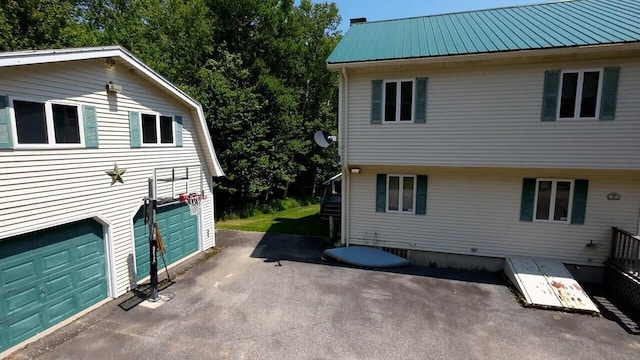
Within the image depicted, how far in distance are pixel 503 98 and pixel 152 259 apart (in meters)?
10.8

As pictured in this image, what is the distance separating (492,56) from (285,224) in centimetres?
1186

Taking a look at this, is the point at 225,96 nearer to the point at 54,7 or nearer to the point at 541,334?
the point at 54,7

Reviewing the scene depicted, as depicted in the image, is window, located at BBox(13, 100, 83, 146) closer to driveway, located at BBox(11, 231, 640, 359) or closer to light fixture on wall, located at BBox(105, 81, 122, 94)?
light fixture on wall, located at BBox(105, 81, 122, 94)

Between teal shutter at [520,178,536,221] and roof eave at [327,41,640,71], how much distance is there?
370 cm

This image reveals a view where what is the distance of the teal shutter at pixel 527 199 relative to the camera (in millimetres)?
9414

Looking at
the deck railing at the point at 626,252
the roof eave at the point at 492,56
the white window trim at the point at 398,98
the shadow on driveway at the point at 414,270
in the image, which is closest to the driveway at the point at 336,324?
the shadow on driveway at the point at 414,270

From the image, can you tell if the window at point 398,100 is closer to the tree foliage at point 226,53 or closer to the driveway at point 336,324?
the driveway at point 336,324

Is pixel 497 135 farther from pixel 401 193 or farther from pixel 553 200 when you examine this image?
pixel 401 193

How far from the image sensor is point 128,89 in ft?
27.0

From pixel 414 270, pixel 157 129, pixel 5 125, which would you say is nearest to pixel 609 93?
pixel 414 270

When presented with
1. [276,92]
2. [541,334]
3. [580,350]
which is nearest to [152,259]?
[541,334]

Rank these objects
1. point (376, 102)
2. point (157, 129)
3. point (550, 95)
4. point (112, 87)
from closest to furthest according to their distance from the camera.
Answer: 1. point (112, 87)
2. point (550, 95)
3. point (157, 129)
4. point (376, 102)

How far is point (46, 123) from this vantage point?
20.6ft

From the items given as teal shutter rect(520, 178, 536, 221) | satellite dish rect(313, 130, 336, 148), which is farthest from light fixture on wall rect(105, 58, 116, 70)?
teal shutter rect(520, 178, 536, 221)
